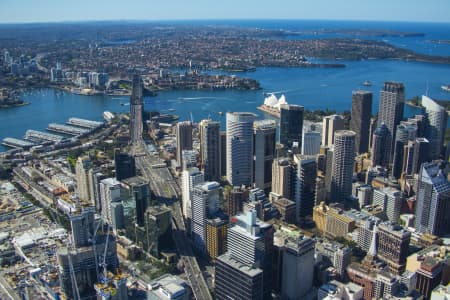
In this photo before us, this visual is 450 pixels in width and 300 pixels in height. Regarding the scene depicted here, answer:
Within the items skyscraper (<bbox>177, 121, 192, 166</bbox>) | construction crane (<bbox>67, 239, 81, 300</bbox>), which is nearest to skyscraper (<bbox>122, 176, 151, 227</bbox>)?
construction crane (<bbox>67, 239, 81, 300</bbox>)

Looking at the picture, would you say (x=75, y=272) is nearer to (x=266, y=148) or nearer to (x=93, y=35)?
(x=266, y=148)

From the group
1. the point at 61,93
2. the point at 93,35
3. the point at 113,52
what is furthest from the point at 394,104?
the point at 93,35

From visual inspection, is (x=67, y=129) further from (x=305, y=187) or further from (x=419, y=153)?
(x=419, y=153)

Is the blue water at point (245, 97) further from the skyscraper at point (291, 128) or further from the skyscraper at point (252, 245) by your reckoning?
the skyscraper at point (252, 245)

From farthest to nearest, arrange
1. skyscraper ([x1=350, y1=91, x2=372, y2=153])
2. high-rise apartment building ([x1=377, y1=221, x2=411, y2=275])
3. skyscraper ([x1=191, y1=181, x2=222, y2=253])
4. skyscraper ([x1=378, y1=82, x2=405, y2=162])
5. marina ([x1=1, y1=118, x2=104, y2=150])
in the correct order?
1. marina ([x1=1, y1=118, x2=104, y2=150])
2. skyscraper ([x1=350, y1=91, x2=372, y2=153])
3. skyscraper ([x1=378, y1=82, x2=405, y2=162])
4. skyscraper ([x1=191, y1=181, x2=222, y2=253])
5. high-rise apartment building ([x1=377, y1=221, x2=411, y2=275])

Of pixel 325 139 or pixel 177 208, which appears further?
pixel 325 139

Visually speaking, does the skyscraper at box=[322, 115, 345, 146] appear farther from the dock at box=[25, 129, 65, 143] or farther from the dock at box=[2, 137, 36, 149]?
the dock at box=[2, 137, 36, 149]

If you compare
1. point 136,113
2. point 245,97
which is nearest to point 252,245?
point 136,113
